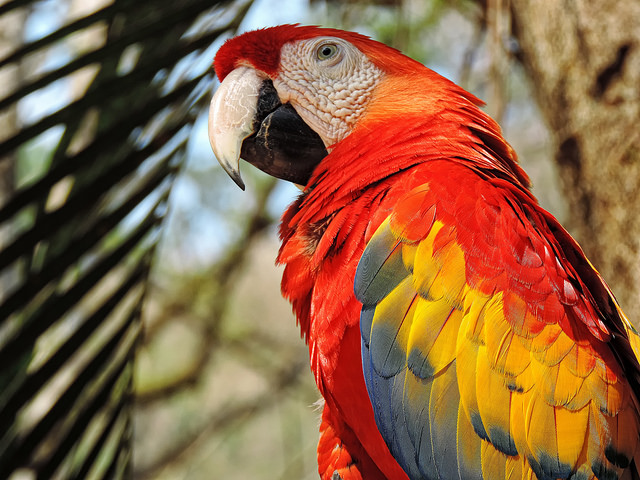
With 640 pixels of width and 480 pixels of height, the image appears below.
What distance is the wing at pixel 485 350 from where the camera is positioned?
2.87 feet

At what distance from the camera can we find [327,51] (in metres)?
1.31

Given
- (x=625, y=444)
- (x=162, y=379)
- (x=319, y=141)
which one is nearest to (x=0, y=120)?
(x=162, y=379)

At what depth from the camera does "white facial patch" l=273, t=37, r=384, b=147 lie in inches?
49.3

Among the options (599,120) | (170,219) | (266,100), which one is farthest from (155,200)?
(170,219)

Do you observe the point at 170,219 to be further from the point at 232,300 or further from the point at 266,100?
the point at 266,100

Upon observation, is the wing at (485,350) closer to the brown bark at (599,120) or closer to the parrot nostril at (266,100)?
the parrot nostril at (266,100)

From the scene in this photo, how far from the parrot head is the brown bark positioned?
561mm

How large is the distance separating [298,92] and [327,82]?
0.24 ft

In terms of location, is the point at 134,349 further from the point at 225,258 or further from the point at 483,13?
the point at 225,258

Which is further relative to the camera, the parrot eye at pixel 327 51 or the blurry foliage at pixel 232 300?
the blurry foliage at pixel 232 300

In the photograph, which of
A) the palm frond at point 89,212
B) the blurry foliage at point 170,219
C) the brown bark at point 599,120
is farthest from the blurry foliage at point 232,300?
the palm frond at point 89,212

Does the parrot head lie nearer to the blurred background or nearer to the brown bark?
the blurred background

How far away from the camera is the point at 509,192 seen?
1031mm

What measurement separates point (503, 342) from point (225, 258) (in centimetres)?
292
